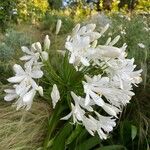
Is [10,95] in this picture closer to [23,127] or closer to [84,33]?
[84,33]

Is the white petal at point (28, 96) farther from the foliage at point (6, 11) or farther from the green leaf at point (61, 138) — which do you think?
the foliage at point (6, 11)

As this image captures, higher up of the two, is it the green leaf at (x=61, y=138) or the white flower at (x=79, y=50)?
the white flower at (x=79, y=50)

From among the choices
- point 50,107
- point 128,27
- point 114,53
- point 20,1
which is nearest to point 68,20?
point 20,1

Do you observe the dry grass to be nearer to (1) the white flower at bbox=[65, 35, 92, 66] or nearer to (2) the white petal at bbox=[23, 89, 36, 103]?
(2) the white petal at bbox=[23, 89, 36, 103]

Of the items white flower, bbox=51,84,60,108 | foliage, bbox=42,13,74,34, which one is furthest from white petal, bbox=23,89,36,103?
foliage, bbox=42,13,74,34

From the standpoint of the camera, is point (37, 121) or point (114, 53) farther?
point (37, 121)

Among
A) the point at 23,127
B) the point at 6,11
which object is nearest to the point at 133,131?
the point at 23,127

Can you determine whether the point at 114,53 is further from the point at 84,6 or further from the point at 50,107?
the point at 84,6

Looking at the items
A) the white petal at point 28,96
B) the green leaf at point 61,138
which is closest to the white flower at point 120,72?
the white petal at point 28,96
